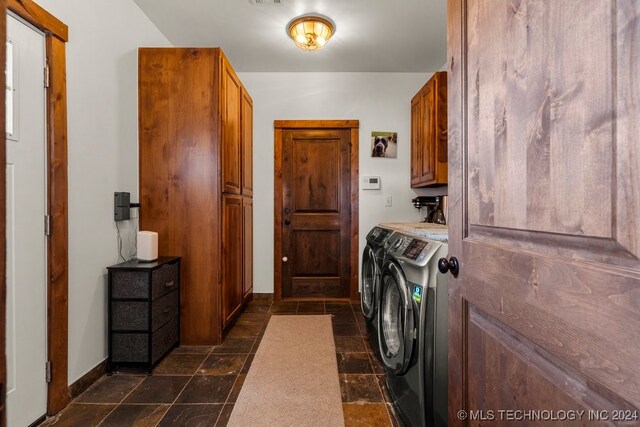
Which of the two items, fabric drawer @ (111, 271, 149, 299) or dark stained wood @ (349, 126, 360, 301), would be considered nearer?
fabric drawer @ (111, 271, 149, 299)

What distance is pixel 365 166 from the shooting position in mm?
3316

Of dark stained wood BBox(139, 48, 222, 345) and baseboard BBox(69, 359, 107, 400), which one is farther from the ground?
dark stained wood BBox(139, 48, 222, 345)

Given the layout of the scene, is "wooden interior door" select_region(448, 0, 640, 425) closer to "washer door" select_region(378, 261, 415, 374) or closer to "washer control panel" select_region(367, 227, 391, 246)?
"washer door" select_region(378, 261, 415, 374)

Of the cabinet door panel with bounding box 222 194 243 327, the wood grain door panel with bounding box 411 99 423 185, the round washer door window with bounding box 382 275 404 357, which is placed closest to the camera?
the round washer door window with bounding box 382 275 404 357

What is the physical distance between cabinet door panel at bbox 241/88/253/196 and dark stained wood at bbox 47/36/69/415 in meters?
1.45

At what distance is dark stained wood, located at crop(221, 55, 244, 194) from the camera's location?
230 cm

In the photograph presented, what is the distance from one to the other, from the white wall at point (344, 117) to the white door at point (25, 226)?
198cm

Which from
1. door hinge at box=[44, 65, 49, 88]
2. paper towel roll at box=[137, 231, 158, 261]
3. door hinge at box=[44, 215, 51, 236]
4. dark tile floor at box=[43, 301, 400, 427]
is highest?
door hinge at box=[44, 65, 49, 88]

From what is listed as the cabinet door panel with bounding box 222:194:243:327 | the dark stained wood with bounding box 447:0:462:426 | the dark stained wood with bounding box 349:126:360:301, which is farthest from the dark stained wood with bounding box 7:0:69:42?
the dark stained wood with bounding box 349:126:360:301

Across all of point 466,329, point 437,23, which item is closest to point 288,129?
point 437,23

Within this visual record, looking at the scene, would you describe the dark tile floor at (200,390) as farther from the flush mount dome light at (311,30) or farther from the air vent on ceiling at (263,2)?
the air vent on ceiling at (263,2)

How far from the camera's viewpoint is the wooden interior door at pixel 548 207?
0.42m

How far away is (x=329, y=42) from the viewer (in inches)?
106

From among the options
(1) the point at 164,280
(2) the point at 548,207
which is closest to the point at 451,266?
(2) the point at 548,207
